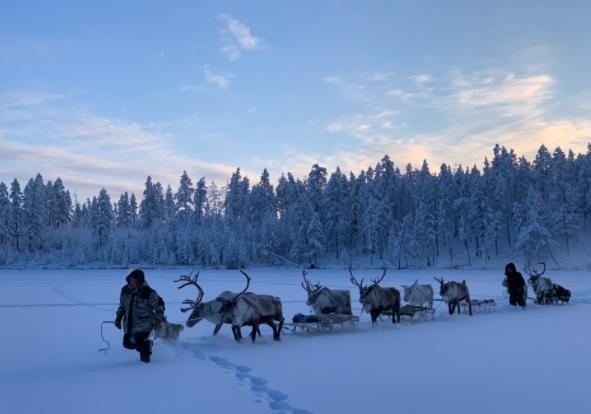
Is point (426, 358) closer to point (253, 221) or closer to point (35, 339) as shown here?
point (35, 339)

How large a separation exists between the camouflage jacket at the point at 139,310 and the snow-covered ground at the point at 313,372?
674 millimetres

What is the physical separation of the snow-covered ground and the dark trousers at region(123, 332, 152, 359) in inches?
9.0

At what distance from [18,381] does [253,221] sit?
296ft

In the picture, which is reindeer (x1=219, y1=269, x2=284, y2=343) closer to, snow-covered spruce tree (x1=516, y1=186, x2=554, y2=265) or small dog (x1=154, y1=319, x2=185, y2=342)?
small dog (x1=154, y1=319, x2=185, y2=342)

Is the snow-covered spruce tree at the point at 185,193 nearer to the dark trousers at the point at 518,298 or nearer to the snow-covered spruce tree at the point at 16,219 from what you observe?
the snow-covered spruce tree at the point at 16,219

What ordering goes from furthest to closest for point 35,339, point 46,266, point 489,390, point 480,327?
point 46,266 → point 480,327 → point 35,339 → point 489,390

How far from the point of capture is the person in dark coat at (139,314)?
9.52 metres

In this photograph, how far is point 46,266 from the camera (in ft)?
256

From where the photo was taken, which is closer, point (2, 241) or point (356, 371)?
point (356, 371)

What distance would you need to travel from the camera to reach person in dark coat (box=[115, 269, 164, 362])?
9.52m

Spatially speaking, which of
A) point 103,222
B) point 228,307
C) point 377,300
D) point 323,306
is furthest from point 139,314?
point 103,222

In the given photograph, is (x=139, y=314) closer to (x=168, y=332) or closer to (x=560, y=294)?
(x=168, y=332)

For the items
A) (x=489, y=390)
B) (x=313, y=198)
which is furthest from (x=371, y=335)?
(x=313, y=198)

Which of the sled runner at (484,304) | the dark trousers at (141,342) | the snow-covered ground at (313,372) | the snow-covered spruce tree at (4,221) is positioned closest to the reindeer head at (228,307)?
the snow-covered ground at (313,372)
